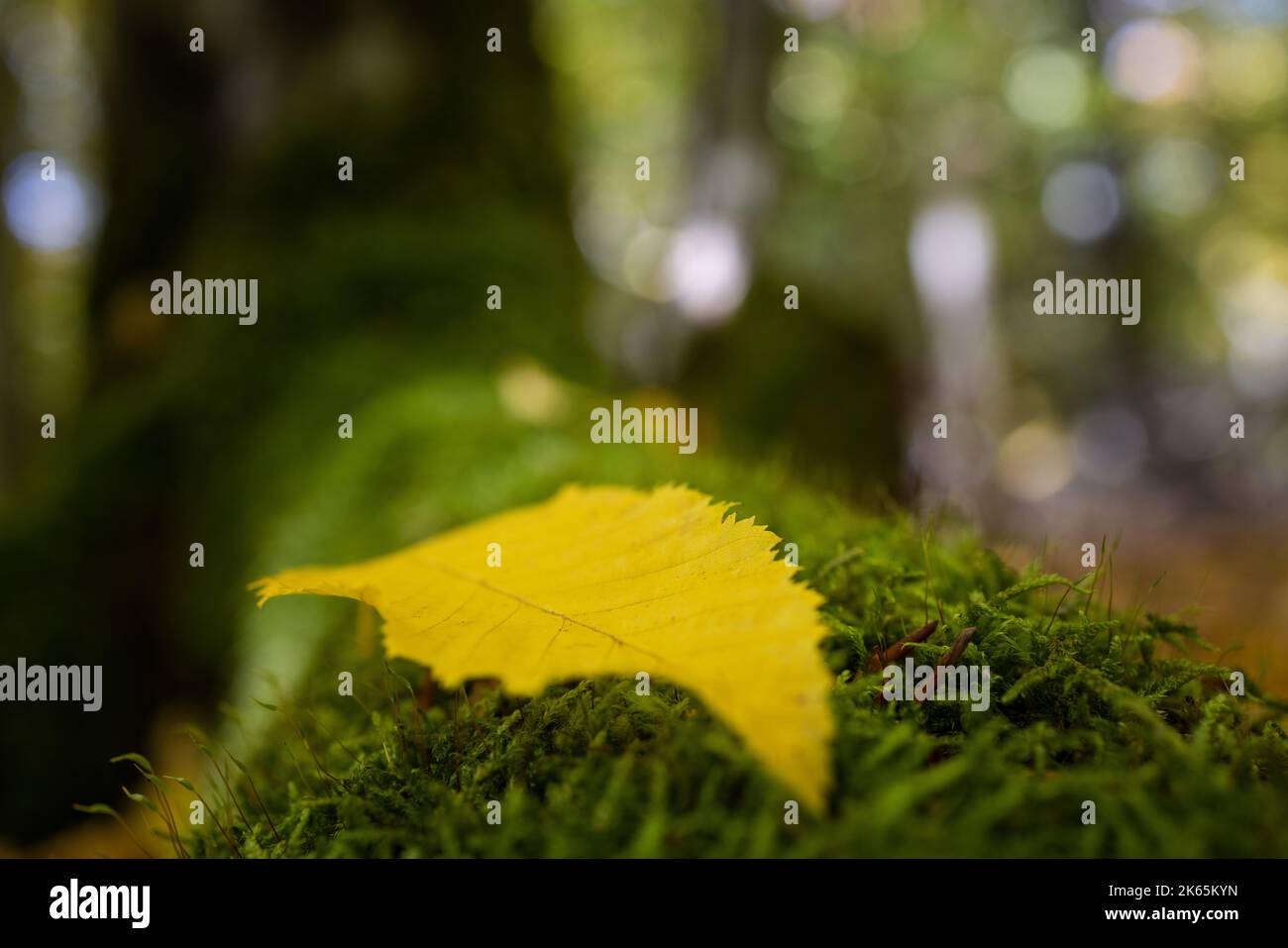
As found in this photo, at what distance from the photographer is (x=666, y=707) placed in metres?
0.76

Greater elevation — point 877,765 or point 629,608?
point 629,608

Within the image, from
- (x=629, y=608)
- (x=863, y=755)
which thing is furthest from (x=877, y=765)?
(x=629, y=608)

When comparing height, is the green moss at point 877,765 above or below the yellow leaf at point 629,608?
below

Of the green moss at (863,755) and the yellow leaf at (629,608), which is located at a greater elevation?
the yellow leaf at (629,608)

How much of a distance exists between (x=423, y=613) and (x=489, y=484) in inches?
42.6

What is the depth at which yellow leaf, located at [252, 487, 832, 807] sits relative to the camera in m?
0.58

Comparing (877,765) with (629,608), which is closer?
(877,765)

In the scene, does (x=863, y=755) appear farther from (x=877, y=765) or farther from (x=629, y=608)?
(x=629, y=608)

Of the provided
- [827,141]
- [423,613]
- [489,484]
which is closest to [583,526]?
[423,613]

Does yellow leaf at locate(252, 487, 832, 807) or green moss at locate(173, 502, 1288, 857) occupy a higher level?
yellow leaf at locate(252, 487, 832, 807)

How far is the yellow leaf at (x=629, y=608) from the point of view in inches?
23.0

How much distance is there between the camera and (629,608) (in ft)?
2.66

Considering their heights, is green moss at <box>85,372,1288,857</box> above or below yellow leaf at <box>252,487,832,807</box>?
below
